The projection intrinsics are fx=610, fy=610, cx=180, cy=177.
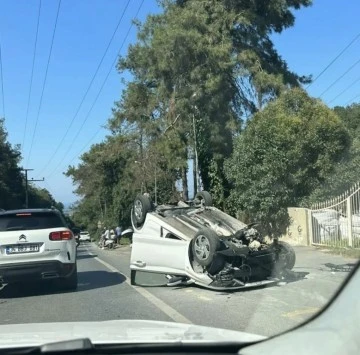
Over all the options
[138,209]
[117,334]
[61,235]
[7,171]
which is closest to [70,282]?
[61,235]

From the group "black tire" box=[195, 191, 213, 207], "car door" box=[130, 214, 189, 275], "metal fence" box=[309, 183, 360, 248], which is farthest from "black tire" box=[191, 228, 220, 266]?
"metal fence" box=[309, 183, 360, 248]

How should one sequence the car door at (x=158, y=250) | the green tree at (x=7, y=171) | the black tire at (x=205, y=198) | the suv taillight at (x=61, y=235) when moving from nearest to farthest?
the car door at (x=158, y=250) < the suv taillight at (x=61, y=235) < the black tire at (x=205, y=198) < the green tree at (x=7, y=171)

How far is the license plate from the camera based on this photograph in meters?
11.5

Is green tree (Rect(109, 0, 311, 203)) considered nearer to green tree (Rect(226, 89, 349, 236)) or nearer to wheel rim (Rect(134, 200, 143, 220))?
green tree (Rect(226, 89, 349, 236))

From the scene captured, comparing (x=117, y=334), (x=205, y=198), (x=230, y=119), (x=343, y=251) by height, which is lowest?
(x=117, y=334)

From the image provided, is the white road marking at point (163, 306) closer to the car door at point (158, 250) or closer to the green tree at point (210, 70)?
the car door at point (158, 250)

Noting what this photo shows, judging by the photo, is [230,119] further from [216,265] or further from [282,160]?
[216,265]

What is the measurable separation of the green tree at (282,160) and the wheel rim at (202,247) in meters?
12.7

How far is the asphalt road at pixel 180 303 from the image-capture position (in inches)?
331

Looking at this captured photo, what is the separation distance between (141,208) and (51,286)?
2.83m

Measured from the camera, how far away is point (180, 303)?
10.1 m

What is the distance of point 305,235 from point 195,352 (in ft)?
60.2

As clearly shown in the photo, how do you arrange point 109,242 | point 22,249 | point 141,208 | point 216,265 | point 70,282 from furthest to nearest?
1. point 109,242
2. point 70,282
3. point 141,208
4. point 22,249
5. point 216,265

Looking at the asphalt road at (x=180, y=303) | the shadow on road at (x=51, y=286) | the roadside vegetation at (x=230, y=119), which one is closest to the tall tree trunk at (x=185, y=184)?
the roadside vegetation at (x=230, y=119)
